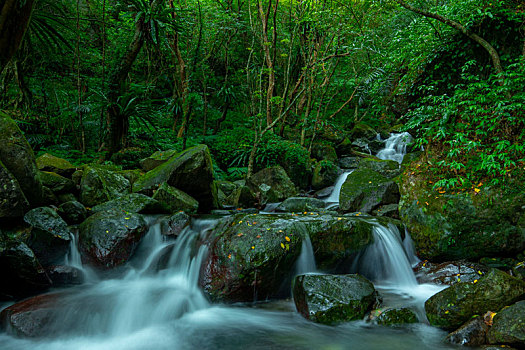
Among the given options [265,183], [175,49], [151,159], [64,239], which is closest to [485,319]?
[64,239]

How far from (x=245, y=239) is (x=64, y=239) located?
2682 mm

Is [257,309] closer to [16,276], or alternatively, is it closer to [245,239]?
[245,239]

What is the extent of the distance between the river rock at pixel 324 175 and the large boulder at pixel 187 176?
14.5 ft

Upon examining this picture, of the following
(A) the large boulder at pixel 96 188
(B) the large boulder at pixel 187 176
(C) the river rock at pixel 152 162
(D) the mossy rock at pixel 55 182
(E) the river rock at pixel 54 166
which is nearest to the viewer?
(D) the mossy rock at pixel 55 182

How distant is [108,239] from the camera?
14.5 ft

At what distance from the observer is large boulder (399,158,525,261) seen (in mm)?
4285

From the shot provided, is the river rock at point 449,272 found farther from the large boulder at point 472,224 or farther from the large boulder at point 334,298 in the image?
the large boulder at point 334,298

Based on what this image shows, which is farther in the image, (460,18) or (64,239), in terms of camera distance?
(460,18)

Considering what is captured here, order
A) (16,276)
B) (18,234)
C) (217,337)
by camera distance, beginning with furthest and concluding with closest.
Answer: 1. (18,234)
2. (16,276)
3. (217,337)

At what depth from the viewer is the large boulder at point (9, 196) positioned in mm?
3787

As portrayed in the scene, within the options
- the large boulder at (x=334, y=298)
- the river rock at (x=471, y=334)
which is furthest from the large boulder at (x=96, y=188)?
the river rock at (x=471, y=334)

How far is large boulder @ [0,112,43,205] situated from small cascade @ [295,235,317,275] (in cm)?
405

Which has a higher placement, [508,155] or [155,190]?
[508,155]

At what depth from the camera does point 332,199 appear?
29.6 feet
